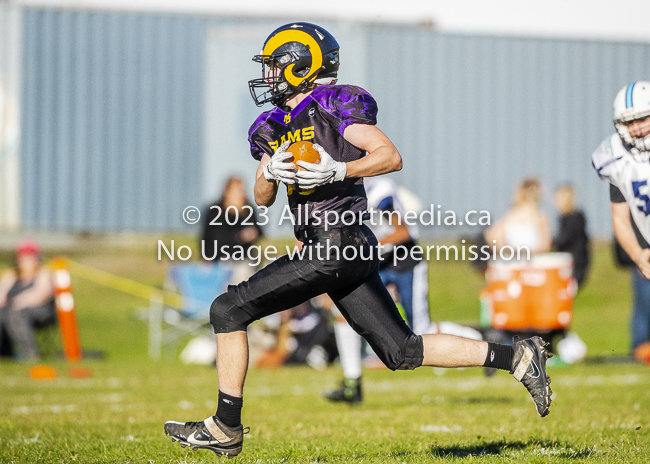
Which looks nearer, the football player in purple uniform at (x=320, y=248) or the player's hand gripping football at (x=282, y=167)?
the player's hand gripping football at (x=282, y=167)

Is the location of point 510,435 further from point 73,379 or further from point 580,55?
point 580,55

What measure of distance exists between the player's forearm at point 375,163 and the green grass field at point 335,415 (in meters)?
1.29

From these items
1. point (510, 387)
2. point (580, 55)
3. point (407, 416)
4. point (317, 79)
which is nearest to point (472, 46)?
point (580, 55)

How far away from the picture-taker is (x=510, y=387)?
23.9 feet

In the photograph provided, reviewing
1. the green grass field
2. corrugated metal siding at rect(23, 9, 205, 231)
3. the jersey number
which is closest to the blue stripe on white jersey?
the jersey number

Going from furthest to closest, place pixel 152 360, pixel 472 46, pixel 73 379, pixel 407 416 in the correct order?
pixel 472 46
pixel 152 360
pixel 73 379
pixel 407 416

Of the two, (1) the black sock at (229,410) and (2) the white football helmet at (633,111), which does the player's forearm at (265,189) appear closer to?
(1) the black sock at (229,410)

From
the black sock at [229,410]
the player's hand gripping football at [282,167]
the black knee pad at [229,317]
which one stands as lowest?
the black sock at [229,410]

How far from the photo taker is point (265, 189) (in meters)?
3.71

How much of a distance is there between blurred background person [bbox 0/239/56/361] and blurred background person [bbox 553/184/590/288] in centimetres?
630

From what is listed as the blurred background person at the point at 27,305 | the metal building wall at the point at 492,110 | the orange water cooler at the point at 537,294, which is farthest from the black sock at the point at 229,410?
the metal building wall at the point at 492,110

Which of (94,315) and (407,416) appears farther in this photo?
(94,315)

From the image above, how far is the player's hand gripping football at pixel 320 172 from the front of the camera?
3262 millimetres

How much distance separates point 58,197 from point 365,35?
21.2 ft
